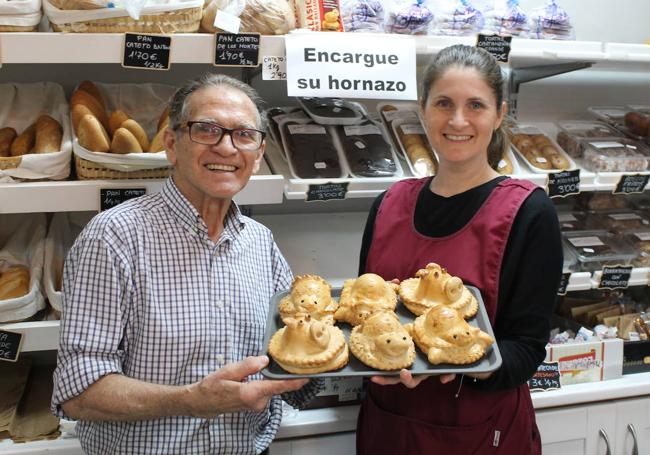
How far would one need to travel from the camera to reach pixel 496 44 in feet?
6.12

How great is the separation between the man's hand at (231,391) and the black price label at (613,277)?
1464 mm

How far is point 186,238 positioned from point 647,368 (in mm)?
1802

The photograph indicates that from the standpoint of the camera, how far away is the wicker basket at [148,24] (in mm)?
1508

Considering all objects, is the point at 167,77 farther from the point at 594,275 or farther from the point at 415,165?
the point at 594,275

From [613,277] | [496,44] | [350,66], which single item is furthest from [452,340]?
[613,277]

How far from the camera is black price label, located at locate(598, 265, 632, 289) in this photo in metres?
2.12

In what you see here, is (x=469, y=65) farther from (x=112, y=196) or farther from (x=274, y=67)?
(x=112, y=196)

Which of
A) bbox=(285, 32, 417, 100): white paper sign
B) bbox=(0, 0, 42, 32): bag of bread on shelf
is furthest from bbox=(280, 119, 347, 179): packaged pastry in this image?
bbox=(0, 0, 42, 32): bag of bread on shelf

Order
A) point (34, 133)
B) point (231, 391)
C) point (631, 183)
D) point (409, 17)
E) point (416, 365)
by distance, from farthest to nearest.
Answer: point (631, 183), point (409, 17), point (34, 133), point (416, 365), point (231, 391)

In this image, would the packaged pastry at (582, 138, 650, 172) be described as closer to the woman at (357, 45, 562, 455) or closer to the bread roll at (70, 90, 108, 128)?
the woman at (357, 45, 562, 455)

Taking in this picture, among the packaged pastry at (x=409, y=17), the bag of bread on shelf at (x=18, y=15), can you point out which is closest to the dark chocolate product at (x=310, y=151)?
the packaged pastry at (x=409, y=17)

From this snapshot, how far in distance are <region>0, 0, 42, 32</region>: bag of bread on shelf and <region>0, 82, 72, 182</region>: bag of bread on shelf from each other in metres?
0.30

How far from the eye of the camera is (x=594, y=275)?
213 centimetres

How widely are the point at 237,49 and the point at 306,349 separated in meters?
0.86
